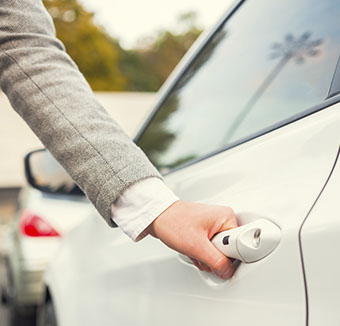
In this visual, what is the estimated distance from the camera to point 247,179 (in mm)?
1298

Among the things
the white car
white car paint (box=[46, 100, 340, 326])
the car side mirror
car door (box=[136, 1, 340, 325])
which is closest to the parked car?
the car side mirror

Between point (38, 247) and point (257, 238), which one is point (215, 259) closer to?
point (257, 238)

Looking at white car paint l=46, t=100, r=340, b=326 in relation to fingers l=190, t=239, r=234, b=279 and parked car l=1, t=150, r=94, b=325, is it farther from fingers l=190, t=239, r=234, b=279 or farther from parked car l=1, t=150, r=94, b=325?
parked car l=1, t=150, r=94, b=325

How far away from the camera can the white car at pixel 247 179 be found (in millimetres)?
1079

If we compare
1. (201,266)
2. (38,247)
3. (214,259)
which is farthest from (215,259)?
(38,247)

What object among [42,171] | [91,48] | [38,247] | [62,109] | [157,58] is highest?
[62,109]

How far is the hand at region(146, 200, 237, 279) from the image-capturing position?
122cm

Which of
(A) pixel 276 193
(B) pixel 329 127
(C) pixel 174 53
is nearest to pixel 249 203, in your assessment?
(A) pixel 276 193

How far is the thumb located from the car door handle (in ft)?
0.04

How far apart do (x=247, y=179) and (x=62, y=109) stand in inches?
16.5

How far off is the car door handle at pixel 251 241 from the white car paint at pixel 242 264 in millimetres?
15

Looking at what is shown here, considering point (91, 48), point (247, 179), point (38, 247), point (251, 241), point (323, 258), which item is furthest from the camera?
point (91, 48)

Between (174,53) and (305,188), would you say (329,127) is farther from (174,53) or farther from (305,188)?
(174,53)

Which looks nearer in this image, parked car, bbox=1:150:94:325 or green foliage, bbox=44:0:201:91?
parked car, bbox=1:150:94:325
